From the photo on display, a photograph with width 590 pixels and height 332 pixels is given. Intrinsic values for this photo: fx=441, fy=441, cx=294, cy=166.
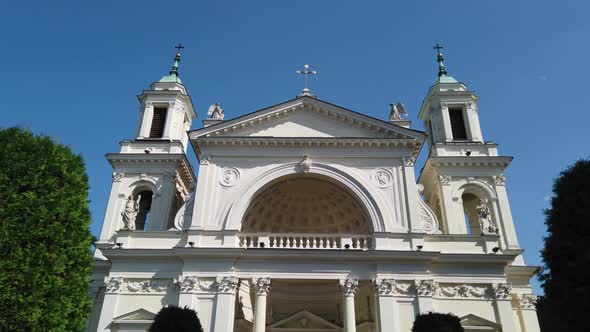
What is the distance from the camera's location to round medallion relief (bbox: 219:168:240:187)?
2283 cm

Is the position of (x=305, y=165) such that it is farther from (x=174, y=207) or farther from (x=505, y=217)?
(x=505, y=217)

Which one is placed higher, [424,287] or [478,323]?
[424,287]

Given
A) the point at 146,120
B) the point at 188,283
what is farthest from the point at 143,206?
the point at 188,283


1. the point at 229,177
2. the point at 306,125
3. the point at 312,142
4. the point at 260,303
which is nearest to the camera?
the point at 260,303

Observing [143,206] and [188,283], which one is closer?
[188,283]

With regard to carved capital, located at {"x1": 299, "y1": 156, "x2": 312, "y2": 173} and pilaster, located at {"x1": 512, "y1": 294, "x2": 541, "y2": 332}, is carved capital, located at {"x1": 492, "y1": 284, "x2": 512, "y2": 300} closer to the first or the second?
pilaster, located at {"x1": 512, "y1": 294, "x2": 541, "y2": 332}

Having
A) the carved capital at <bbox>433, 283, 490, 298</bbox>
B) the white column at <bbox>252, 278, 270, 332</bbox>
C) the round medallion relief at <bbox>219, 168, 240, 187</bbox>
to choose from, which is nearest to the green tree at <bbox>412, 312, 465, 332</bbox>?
the carved capital at <bbox>433, 283, 490, 298</bbox>

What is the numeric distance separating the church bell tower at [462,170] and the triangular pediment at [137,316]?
16.1 meters

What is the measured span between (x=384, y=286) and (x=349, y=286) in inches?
61.3

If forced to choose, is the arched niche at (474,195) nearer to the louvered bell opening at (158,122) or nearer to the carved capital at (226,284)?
the carved capital at (226,284)

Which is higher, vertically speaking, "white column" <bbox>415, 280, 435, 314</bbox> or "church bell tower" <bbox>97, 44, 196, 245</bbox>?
"church bell tower" <bbox>97, 44, 196, 245</bbox>

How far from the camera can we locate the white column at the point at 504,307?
19.5 m

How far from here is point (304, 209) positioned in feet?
85.5

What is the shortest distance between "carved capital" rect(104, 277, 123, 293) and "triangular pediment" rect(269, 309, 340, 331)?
26.1ft
